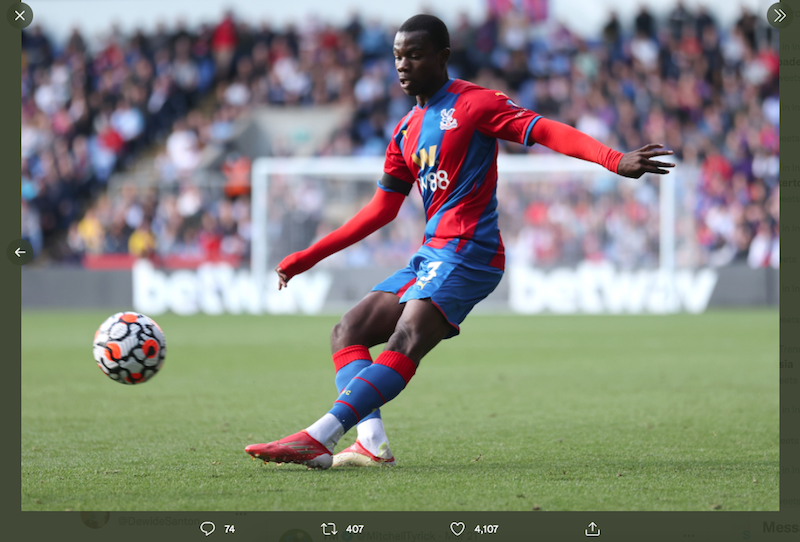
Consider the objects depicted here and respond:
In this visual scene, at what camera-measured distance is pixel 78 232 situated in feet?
68.1

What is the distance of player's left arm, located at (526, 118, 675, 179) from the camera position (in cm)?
389

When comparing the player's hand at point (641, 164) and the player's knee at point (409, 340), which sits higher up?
the player's hand at point (641, 164)

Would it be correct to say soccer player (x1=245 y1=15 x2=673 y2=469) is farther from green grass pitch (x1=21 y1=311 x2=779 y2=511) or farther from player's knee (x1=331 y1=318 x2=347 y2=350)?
green grass pitch (x1=21 y1=311 x2=779 y2=511)

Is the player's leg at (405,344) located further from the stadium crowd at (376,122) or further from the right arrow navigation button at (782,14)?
the stadium crowd at (376,122)

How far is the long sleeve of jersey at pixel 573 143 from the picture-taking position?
4055 mm

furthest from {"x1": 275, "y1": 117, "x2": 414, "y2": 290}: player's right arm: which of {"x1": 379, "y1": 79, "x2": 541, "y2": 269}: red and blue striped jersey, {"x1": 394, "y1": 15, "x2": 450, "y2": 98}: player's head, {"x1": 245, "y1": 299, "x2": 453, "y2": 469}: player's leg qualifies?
{"x1": 245, "y1": 299, "x2": 453, "y2": 469}: player's leg

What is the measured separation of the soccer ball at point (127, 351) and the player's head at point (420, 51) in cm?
197

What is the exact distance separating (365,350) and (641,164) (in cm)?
160

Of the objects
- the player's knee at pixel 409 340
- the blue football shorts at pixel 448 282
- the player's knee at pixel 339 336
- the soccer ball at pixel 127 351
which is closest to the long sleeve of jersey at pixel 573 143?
the blue football shorts at pixel 448 282

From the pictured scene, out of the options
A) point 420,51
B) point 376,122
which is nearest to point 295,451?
point 420,51

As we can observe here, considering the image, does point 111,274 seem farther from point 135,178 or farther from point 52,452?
point 52,452

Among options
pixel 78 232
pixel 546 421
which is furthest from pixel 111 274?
pixel 546 421

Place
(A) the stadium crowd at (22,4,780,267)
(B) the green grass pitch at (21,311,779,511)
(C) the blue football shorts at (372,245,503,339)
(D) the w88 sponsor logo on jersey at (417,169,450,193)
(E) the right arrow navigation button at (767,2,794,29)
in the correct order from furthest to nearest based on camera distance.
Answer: (A) the stadium crowd at (22,4,780,267), (D) the w88 sponsor logo on jersey at (417,169,450,193), (C) the blue football shorts at (372,245,503,339), (B) the green grass pitch at (21,311,779,511), (E) the right arrow navigation button at (767,2,794,29)
